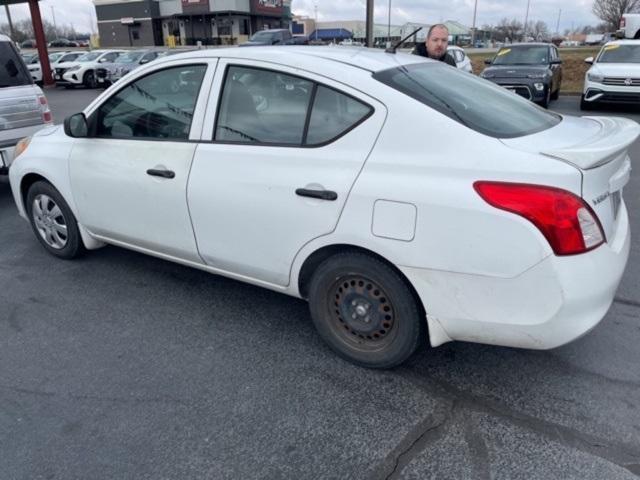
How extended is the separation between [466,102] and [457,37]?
322 ft

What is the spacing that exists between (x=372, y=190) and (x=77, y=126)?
2430 mm

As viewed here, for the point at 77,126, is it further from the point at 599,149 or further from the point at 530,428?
the point at 530,428

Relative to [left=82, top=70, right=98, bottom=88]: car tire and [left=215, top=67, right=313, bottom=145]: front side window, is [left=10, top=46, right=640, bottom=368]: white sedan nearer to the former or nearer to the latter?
[left=215, top=67, right=313, bottom=145]: front side window

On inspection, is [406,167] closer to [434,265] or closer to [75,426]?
[434,265]

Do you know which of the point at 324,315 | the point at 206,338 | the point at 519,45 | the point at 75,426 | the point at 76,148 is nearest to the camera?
the point at 75,426

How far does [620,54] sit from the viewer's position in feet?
42.5

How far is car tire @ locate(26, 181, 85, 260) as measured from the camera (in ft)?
14.0

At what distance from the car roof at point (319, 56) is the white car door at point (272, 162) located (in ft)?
0.22

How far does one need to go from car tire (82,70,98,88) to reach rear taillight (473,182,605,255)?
87.6ft

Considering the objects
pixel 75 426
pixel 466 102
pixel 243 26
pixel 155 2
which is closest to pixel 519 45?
pixel 466 102

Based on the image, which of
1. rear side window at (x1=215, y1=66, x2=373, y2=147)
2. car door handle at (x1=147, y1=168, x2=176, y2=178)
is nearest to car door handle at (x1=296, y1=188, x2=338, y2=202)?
rear side window at (x1=215, y1=66, x2=373, y2=147)

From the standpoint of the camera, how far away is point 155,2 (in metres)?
62.6

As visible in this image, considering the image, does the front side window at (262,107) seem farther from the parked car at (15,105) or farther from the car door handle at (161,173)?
the parked car at (15,105)

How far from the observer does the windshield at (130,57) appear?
2523 cm
